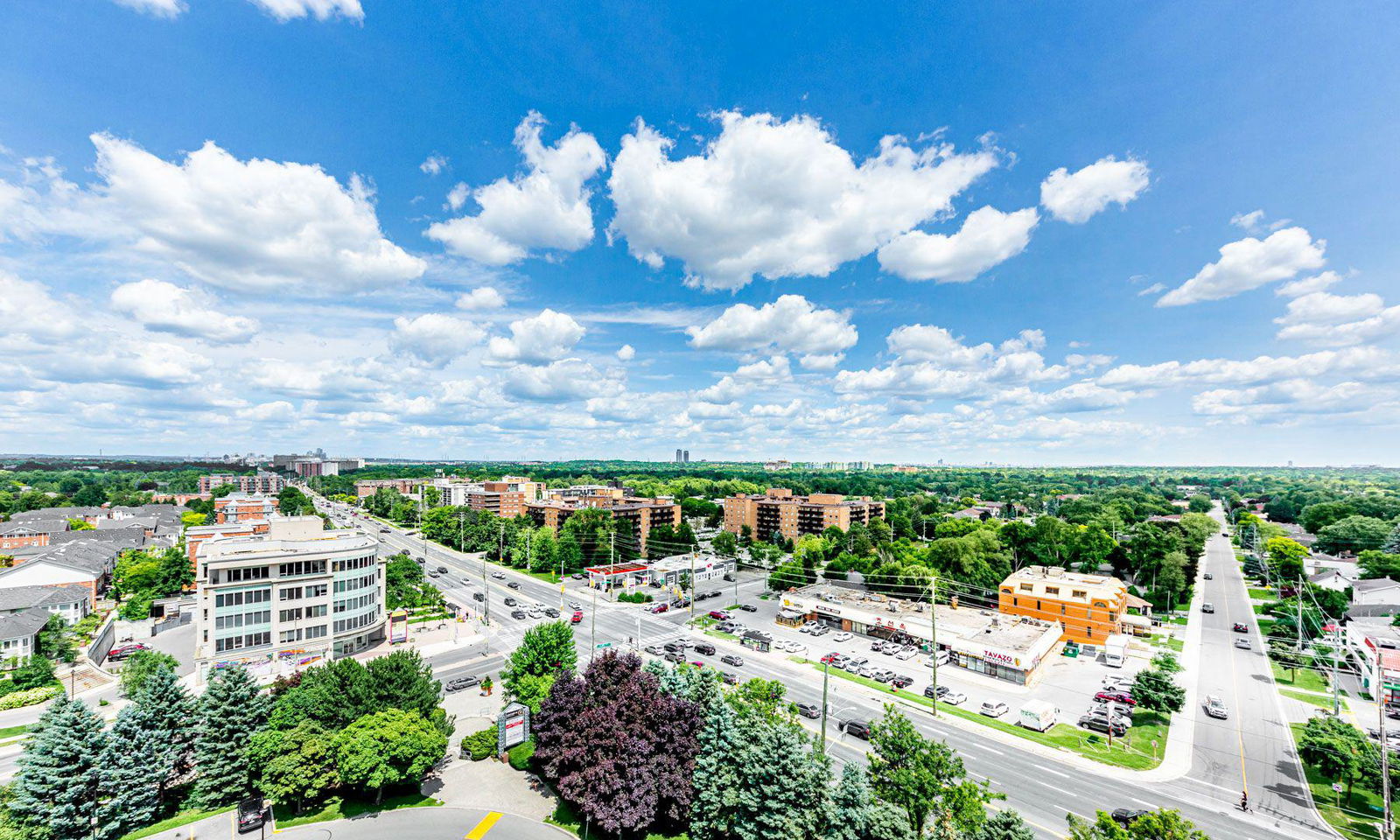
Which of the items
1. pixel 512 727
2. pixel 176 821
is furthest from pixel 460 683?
pixel 176 821

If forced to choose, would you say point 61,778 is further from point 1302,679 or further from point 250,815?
point 1302,679

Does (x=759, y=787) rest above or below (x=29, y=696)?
above

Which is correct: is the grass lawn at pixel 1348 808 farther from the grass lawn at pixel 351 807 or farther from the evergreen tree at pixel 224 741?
the evergreen tree at pixel 224 741

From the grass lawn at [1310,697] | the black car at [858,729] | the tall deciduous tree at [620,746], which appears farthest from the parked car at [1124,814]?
the grass lawn at [1310,697]

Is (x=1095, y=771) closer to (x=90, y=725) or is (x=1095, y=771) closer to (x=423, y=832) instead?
(x=423, y=832)

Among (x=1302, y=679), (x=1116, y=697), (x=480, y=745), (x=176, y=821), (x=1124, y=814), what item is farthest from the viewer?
(x=1302, y=679)

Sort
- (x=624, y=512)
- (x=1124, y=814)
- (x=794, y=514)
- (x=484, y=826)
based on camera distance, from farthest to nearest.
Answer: (x=794, y=514) → (x=624, y=512) → (x=1124, y=814) → (x=484, y=826)

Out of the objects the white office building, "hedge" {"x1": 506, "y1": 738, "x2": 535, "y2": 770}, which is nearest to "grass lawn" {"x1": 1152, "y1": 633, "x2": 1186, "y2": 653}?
"hedge" {"x1": 506, "y1": 738, "x2": 535, "y2": 770}
